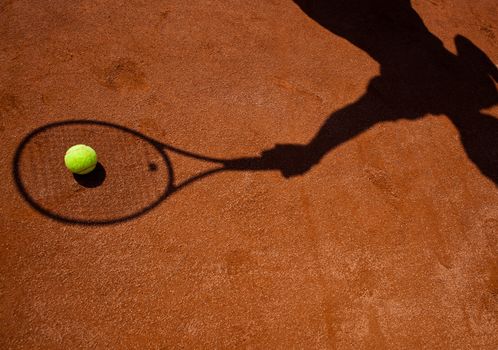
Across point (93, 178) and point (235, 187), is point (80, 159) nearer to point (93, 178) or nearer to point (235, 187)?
point (93, 178)

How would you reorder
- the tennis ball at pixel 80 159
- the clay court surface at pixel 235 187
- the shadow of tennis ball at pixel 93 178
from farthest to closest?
the shadow of tennis ball at pixel 93 178, the tennis ball at pixel 80 159, the clay court surface at pixel 235 187

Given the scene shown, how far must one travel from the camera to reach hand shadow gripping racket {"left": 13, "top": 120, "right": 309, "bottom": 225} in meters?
3.14

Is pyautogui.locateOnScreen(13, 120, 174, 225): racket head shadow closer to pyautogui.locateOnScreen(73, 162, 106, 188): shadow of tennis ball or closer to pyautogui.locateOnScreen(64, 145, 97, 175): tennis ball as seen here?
pyautogui.locateOnScreen(73, 162, 106, 188): shadow of tennis ball

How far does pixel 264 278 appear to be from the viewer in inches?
121

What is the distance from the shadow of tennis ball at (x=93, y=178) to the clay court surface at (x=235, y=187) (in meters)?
0.02

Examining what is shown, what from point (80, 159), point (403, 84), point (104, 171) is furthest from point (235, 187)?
point (403, 84)

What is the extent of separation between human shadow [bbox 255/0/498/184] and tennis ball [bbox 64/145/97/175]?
5.59 ft

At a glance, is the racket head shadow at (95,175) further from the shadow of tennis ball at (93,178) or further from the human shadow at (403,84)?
the human shadow at (403,84)

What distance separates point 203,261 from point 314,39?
3722 millimetres

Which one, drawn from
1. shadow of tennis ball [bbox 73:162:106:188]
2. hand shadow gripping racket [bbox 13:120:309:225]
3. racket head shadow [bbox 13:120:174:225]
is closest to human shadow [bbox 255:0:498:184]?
hand shadow gripping racket [bbox 13:120:309:225]

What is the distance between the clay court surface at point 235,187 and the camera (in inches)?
113

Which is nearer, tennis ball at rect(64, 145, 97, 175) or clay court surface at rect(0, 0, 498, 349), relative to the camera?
clay court surface at rect(0, 0, 498, 349)

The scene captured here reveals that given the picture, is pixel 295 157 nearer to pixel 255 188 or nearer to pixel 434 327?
pixel 255 188

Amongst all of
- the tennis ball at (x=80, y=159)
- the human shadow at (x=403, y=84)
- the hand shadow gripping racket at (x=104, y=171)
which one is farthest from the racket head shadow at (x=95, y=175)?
the human shadow at (x=403, y=84)
